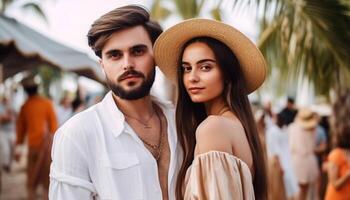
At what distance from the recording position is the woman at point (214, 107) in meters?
2.11

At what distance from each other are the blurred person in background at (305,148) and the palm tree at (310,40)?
7.18ft

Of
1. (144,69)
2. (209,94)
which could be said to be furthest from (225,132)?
(144,69)

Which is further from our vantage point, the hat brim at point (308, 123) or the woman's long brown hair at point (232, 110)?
the hat brim at point (308, 123)

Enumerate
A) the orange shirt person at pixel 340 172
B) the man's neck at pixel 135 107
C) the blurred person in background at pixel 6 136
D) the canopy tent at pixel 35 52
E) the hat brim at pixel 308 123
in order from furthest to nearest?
1. the blurred person in background at pixel 6 136
2. the hat brim at pixel 308 123
3. the canopy tent at pixel 35 52
4. the orange shirt person at pixel 340 172
5. the man's neck at pixel 135 107

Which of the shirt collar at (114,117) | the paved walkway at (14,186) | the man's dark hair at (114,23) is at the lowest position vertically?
the paved walkway at (14,186)

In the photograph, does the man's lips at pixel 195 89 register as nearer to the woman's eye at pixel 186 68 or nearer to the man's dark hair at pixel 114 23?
the woman's eye at pixel 186 68

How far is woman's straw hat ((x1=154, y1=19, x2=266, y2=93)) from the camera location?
92.0 inches

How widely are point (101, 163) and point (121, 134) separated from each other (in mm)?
164

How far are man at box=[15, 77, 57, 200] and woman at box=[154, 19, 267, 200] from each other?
497 cm

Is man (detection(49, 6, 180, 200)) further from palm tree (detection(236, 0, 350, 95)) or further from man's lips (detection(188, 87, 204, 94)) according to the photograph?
palm tree (detection(236, 0, 350, 95))

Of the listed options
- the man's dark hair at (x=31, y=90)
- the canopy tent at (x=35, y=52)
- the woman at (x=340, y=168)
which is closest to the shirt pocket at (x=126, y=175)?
the woman at (x=340, y=168)

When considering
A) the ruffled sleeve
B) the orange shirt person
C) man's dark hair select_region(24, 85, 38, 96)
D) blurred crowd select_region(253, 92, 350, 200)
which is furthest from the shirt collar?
man's dark hair select_region(24, 85, 38, 96)

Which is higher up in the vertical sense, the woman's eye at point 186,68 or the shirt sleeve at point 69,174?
the woman's eye at point 186,68

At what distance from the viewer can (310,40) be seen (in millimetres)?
5129
